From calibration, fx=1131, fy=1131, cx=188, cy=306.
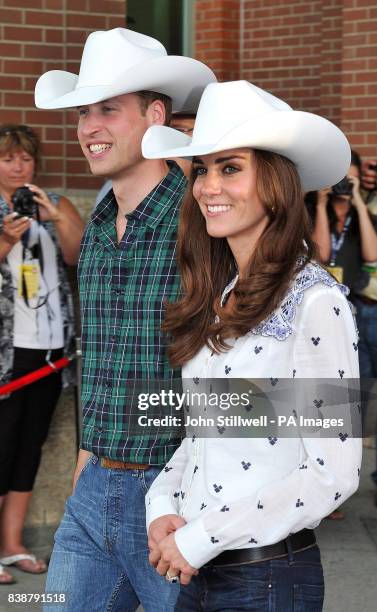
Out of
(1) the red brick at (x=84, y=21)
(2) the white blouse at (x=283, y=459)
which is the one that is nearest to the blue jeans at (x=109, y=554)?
(2) the white blouse at (x=283, y=459)

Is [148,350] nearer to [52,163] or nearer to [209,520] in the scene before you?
[209,520]

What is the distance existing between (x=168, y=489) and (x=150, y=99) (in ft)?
3.87

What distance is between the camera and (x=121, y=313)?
116 inches

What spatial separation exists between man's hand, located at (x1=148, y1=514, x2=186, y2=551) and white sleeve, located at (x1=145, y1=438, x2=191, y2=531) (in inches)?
1.0

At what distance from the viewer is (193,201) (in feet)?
8.86

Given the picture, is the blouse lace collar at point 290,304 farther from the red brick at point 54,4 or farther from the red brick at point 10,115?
the red brick at point 54,4

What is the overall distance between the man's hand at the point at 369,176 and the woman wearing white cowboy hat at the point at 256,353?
3713mm

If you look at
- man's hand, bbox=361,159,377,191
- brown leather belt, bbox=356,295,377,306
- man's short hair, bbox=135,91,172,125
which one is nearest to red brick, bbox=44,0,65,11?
man's hand, bbox=361,159,377,191

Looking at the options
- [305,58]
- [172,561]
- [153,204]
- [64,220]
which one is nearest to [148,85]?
[153,204]

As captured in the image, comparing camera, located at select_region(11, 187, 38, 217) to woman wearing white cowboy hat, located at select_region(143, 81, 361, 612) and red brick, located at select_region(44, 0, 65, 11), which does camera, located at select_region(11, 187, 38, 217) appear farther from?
woman wearing white cowboy hat, located at select_region(143, 81, 361, 612)

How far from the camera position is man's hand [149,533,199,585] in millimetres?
2281

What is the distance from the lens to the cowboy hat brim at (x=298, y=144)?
238cm

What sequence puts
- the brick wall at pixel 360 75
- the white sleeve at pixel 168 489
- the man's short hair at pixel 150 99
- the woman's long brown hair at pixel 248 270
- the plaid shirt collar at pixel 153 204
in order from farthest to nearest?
1. the brick wall at pixel 360 75
2. the man's short hair at pixel 150 99
3. the plaid shirt collar at pixel 153 204
4. the white sleeve at pixel 168 489
5. the woman's long brown hair at pixel 248 270

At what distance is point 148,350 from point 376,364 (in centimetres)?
355
